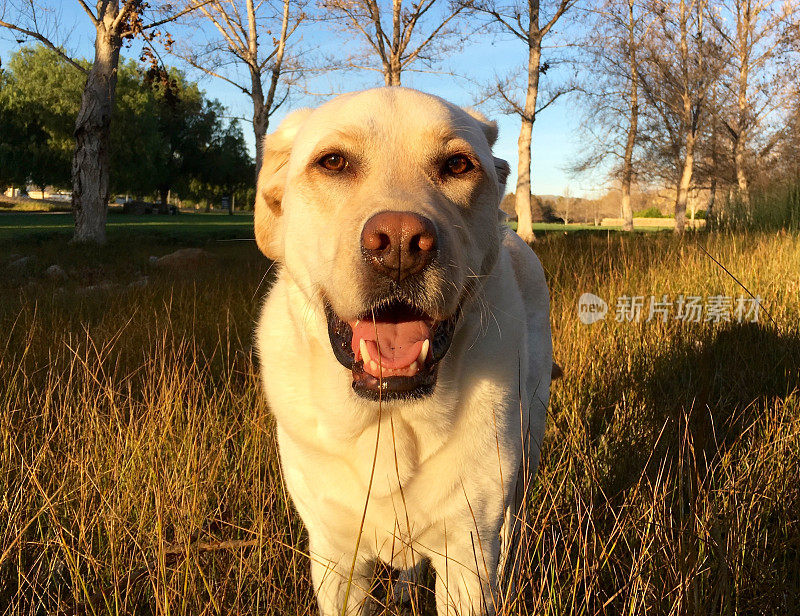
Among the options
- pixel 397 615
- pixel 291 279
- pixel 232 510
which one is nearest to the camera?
pixel 397 615

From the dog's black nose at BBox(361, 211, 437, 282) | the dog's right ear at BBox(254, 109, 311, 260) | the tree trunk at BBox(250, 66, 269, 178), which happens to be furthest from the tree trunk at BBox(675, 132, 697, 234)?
the dog's black nose at BBox(361, 211, 437, 282)

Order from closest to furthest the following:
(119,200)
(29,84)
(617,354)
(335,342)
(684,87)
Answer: (335,342) → (617,354) → (684,87) → (29,84) → (119,200)

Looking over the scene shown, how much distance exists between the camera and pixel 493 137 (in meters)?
2.60

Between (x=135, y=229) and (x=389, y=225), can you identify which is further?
(x=135, y=229)

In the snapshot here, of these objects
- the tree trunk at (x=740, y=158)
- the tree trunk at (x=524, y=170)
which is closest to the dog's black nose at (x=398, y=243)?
the tree trunk at (x=524, y=170)

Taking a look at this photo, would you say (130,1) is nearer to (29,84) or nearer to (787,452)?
(787,452)

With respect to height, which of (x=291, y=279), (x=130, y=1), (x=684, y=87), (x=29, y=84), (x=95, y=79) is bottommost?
(x=291, y=279)

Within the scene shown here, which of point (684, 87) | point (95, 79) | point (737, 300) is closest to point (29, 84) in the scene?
point (95, 79)

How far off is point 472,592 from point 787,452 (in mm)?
1870

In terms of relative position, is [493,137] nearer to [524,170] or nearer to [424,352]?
[424,352]

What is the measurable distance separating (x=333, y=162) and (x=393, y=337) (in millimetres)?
625

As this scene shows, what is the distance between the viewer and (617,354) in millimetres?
4230

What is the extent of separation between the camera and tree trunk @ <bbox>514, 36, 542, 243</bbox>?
16547 millimetres

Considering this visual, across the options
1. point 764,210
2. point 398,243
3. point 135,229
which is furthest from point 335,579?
point 135,229
